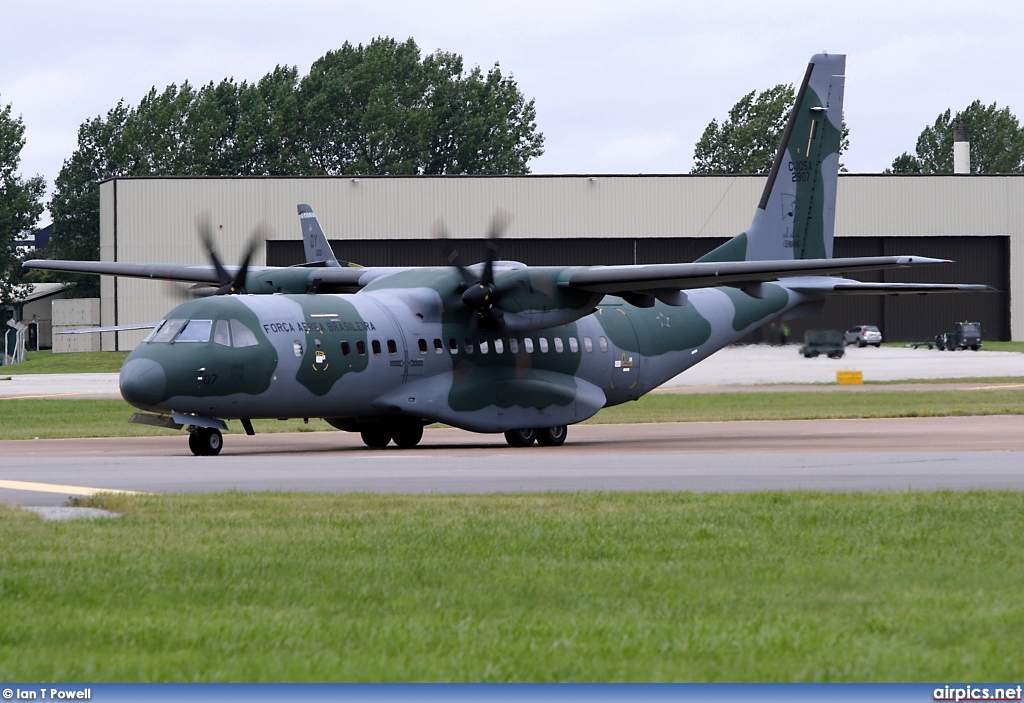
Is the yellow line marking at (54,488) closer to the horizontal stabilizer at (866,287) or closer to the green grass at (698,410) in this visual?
the green grass at (698,410)

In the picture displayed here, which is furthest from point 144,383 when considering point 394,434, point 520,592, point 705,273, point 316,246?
point 520,592

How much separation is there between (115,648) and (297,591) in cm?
189

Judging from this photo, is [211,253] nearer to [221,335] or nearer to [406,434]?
[221,335]

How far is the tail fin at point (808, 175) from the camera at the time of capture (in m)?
33.9

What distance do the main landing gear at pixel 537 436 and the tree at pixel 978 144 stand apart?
115 m

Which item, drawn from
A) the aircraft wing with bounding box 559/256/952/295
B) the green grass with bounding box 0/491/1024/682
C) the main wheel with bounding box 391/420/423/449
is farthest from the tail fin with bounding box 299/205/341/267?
the green grass with bounding box 0/491/1024/682

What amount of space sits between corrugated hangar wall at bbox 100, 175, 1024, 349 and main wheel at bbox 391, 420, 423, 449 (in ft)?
154

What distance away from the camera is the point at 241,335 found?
25.3m

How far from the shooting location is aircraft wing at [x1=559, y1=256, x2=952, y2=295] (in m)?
26.1

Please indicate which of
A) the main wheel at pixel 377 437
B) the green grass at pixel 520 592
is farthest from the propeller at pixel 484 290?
the green grass at pixel 520 592

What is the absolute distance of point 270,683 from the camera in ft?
23.4

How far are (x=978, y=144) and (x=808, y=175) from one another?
112m

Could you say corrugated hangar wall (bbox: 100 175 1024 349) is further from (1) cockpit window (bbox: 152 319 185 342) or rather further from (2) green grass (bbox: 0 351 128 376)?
(1) cockpit window (bbox: 152 319 185 342)

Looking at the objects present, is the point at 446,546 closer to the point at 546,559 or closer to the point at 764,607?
the point at 546,559
